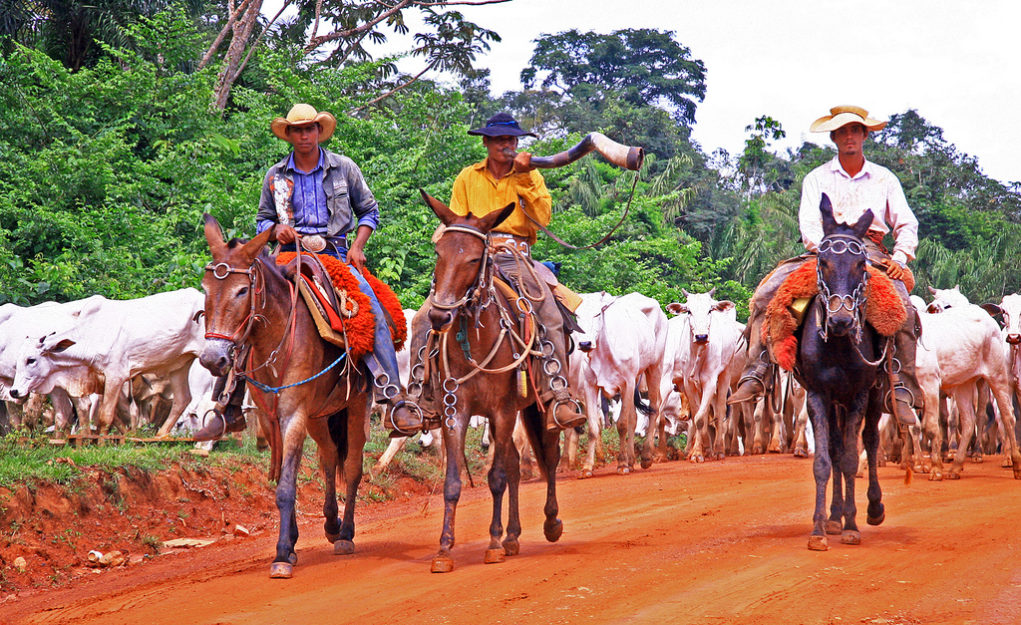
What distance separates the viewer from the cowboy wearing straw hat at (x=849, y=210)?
976 centimetres

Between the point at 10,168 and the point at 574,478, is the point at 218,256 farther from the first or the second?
the point at 10,168

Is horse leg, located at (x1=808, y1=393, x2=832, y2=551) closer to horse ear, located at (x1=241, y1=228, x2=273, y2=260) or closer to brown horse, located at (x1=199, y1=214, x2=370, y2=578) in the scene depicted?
brown horse, located at (x1=199, y1=214, x2=370, y2=578)

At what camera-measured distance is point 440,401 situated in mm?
8688

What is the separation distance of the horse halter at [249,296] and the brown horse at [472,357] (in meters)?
1.30

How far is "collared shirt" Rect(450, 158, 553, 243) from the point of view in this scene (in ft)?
31.7

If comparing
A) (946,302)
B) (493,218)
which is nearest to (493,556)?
(493,218)

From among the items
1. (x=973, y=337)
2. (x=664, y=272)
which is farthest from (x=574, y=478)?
(x=664, y=272)

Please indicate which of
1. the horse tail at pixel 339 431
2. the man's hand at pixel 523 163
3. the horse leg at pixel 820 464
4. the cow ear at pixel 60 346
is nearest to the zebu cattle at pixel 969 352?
the horse leg at pixel 820 464

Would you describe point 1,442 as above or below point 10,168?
below

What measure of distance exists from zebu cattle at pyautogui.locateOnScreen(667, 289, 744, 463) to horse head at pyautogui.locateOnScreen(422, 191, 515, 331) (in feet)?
31.8

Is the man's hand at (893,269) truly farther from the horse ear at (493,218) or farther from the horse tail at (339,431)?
the horse tail at (339,431)

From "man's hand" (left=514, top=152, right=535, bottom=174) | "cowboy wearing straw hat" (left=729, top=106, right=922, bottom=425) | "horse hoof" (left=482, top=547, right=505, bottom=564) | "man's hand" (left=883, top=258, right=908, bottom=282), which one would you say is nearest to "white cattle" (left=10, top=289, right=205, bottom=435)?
"man's hand" (left=514, top=152, right=535, bottom=174)

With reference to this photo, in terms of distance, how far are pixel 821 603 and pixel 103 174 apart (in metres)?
16.9

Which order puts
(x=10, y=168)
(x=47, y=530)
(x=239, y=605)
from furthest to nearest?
(x=10, y=168)
(x=47, y=530)
(x=239, y=605)
